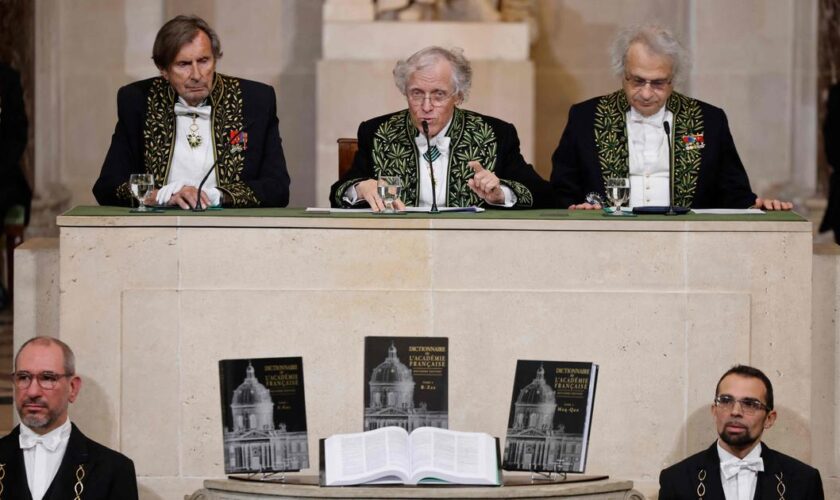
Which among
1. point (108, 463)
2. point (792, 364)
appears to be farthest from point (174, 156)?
point (792, 364)

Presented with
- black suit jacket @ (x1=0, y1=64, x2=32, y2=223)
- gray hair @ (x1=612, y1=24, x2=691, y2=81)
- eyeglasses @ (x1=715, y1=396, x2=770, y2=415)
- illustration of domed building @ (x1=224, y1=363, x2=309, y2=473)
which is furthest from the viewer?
black suit jacket @ (x1=0, y1=64, x2=32, y2=223)

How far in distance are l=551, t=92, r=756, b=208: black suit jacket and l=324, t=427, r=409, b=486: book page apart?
1.84 m

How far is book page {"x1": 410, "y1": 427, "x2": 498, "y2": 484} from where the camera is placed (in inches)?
192

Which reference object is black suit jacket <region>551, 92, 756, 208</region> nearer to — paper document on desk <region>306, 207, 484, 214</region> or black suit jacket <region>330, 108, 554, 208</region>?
black suit jacket <region>330, 108, 554, 208</region>

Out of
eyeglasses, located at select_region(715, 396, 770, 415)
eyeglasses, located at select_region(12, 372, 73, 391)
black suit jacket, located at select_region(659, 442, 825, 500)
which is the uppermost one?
eyeglasses, located at select_region(12, 372, 73, 391)

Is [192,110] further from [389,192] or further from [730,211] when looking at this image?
[730,211]

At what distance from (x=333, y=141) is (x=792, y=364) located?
14.4ft

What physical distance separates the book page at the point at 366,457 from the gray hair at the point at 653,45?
81.1 inches

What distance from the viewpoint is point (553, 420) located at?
5.14 meters

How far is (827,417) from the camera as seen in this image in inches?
235

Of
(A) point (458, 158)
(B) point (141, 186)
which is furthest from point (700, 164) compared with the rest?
(B) point (141, 186)

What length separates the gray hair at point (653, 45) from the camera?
629 cm

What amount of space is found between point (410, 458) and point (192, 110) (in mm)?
2067

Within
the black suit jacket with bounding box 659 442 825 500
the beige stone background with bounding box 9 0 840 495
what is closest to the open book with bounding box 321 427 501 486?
the black suit jacket with bounding box 659 442 825 500
